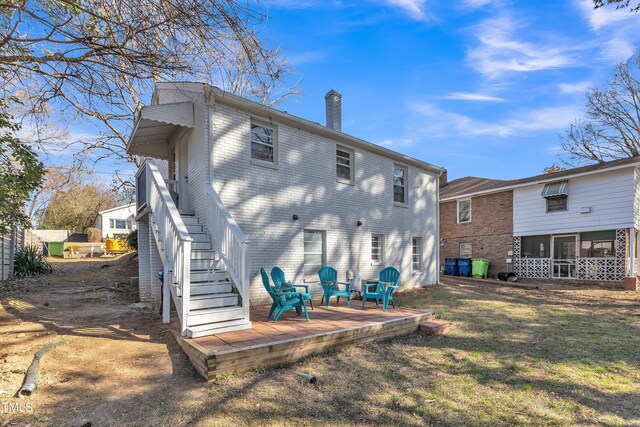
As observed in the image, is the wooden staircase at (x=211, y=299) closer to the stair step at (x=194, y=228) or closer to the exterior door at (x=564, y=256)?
the stair step at (x=194, y=228)

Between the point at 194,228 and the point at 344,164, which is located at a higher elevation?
the point at 344,164

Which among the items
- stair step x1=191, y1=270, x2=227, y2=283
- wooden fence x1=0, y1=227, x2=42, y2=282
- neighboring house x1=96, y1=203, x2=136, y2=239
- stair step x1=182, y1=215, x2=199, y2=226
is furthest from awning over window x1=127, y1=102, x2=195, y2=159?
neighboring house x1=96, y1=203, x2=136, y2=239

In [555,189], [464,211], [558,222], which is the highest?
[555,189]

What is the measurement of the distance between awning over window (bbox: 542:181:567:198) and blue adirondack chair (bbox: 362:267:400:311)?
446 inches

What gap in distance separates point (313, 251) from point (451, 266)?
12.0 metres

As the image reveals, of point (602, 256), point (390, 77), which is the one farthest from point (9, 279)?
point (602, 256)

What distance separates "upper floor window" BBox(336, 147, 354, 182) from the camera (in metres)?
10.4

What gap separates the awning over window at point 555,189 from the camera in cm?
1504

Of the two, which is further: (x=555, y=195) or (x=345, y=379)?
(x=555, y=195)

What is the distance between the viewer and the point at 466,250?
1906 centimetres

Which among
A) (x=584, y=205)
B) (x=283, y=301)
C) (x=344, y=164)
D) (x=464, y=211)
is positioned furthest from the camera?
(x=464, y=211)

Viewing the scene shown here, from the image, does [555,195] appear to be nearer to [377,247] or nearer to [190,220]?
[377,247]

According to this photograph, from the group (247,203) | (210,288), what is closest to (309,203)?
(247,203)

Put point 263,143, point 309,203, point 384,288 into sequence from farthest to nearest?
1. point 309,203
2. point 263,143
3. point 384,288
